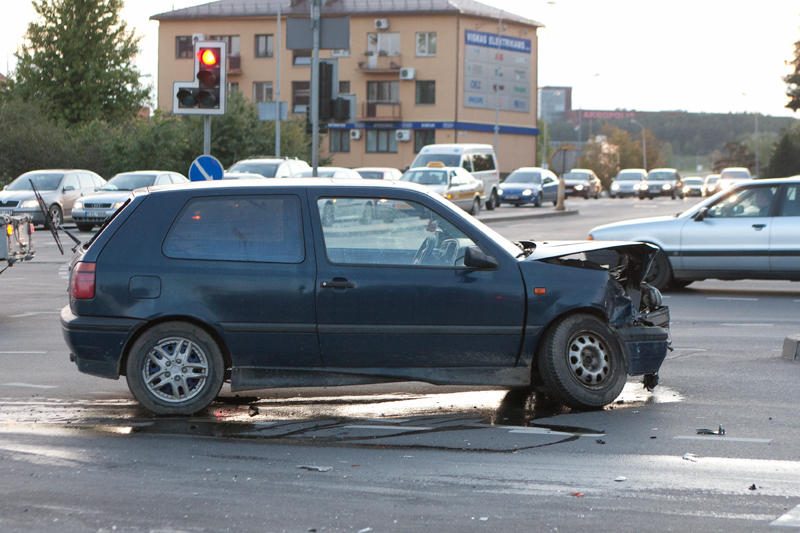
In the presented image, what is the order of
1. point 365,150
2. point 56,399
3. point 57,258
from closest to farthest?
point 56,399, point 57,258, point 365,150

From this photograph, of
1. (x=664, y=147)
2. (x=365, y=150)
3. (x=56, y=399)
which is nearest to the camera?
(x=56, y=399)

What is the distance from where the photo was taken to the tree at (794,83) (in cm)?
7194

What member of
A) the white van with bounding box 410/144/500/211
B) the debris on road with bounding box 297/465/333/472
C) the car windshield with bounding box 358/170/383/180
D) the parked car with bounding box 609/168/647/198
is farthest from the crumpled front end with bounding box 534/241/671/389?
the parked car with bounding box 609/168/647/198

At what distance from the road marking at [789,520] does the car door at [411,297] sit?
2.99 m

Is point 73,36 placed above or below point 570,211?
above

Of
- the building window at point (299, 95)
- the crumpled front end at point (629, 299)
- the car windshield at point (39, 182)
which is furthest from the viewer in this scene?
the building window at point (299, 95)

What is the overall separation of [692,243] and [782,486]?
1160 cm

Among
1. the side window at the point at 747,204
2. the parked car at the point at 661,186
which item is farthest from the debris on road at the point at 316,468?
the parked car at the point at 661,186

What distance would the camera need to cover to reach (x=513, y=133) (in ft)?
297

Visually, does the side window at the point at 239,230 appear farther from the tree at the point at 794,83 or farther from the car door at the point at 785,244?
the tree at the point at 794,83

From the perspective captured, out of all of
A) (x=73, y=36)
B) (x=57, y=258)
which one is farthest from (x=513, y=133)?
(x=57, y=258)

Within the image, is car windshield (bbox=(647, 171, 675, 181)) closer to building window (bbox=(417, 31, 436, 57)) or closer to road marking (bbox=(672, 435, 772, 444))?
building window (bbox=(417, 31, 436, 57))

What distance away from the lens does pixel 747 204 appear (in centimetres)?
1830

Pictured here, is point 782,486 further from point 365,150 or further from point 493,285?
point 365,150
